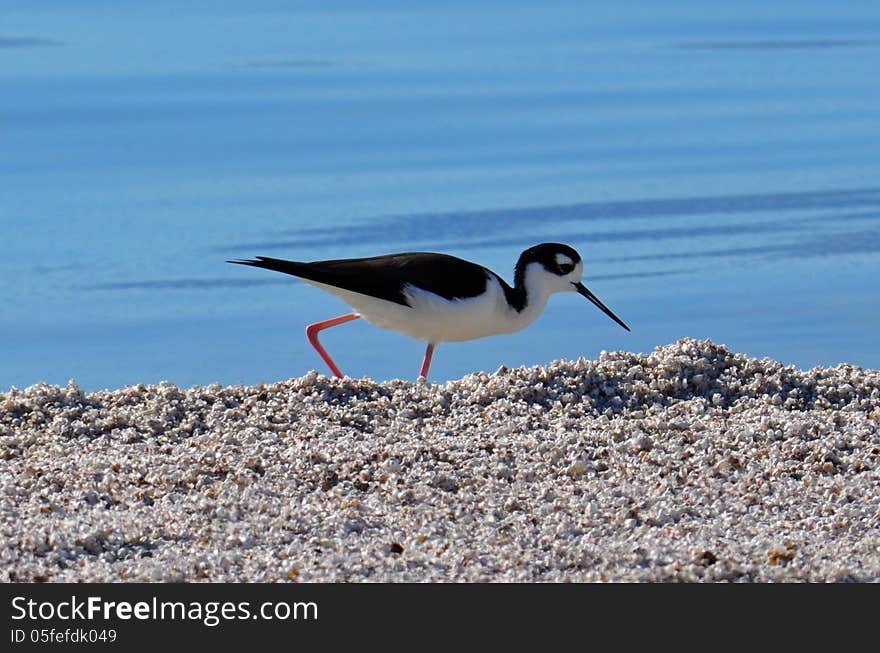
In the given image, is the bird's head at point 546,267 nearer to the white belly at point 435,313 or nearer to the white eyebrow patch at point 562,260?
the white eyebrow patch at point 562,260

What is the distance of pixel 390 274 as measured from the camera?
7469 millimetres

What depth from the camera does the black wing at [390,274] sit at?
291 inches

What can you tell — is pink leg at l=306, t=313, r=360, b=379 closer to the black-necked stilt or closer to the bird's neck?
the black-necked stilt

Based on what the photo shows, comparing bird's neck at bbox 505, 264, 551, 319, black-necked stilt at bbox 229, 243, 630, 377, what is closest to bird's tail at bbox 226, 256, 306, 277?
black-necked stilt at bbox 229, 243, 630, 377

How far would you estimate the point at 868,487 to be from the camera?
18.1 feet

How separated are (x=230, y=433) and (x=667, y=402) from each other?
2000 mm

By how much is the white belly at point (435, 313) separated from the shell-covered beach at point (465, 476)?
0.75 metres

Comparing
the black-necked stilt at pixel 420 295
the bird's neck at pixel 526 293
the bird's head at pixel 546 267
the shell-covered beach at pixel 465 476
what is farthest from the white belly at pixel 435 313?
the shell-covered beach at pixel 465 476

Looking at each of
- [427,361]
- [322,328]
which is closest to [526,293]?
[427,361]

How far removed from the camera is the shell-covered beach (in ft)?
15.3
